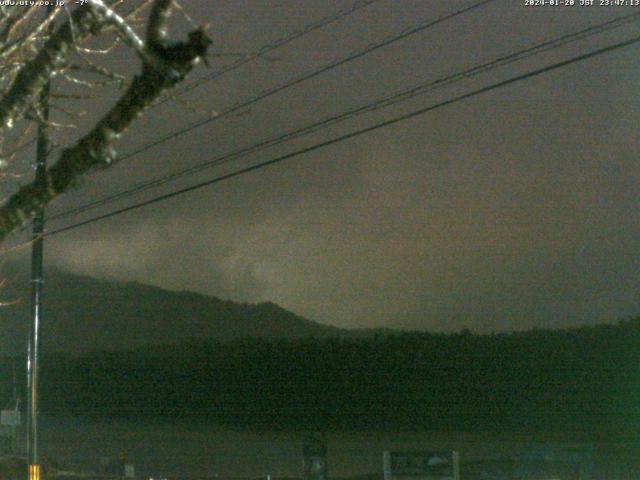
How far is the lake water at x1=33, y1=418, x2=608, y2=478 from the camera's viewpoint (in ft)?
130

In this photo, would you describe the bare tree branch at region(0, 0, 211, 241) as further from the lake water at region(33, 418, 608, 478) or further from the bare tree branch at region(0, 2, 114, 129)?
the lake water at region(33, 418, 608, 478)

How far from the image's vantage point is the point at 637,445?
113ft

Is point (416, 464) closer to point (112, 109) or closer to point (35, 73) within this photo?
point (35, 73)

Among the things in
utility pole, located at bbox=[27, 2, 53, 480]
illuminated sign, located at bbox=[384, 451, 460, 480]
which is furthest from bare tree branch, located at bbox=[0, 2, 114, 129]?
illuminated sign, located at bbox=[384, 451, 460, 480]

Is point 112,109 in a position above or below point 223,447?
above

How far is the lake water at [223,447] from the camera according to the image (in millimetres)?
39656

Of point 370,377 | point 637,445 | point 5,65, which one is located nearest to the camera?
point 5,65

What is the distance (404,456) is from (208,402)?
3370 cm

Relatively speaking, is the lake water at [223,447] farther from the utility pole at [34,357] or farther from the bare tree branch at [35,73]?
Result: the bare tree branch at [35,73]

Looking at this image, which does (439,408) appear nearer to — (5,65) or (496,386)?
(496,386)

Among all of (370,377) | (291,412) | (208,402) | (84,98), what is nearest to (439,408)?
(370,377)

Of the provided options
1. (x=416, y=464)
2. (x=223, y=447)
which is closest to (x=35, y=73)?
(x=416, y=464)

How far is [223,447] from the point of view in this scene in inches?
1956

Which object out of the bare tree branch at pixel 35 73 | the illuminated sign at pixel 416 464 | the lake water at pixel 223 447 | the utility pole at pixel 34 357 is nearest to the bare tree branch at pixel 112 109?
the bare tree branch at pixel 35 73
